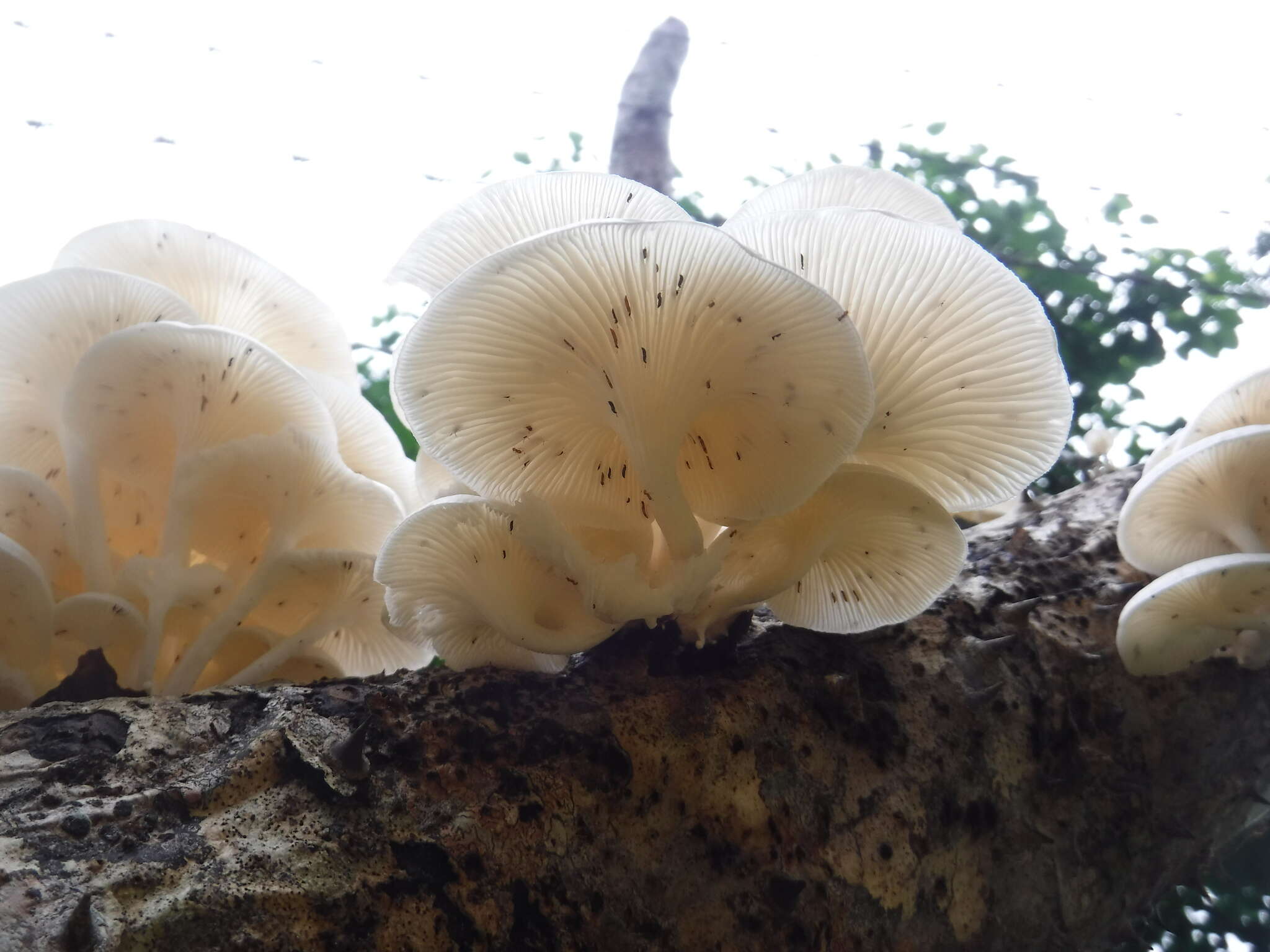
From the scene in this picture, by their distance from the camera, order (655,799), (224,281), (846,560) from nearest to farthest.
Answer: (655,799), (846,560), (224,281)

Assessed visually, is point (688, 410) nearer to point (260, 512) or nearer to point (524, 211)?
point (524, 211)

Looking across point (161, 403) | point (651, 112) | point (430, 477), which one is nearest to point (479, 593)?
point (430, 477)

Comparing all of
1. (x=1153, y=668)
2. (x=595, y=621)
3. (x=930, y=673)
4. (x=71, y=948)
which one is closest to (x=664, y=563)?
(x=595, y=621)

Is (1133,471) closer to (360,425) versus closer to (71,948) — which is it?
(360,425)

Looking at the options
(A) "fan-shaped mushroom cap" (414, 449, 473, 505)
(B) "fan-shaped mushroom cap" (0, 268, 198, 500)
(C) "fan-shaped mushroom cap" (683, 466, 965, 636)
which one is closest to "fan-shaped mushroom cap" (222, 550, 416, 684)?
(A) "fan-shaped mushroom cap" (414, 449, 473, 505)

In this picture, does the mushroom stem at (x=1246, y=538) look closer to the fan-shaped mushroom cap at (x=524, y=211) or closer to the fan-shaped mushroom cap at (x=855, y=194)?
the fan-shaped mushroom cap at (x=855, y=194)

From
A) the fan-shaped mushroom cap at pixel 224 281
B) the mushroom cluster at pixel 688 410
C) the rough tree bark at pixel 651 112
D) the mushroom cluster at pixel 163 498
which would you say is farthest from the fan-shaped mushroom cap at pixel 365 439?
the rough tree bark at pixel 651 112
